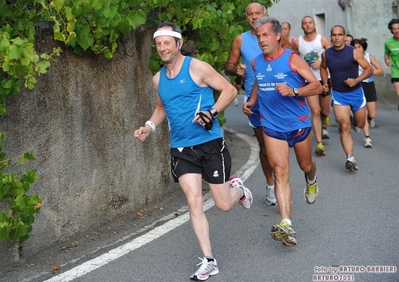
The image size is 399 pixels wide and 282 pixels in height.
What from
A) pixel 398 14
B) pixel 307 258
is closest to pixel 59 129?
pixel 307 258

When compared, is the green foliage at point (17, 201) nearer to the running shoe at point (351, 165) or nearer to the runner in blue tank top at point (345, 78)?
the running shoe at point (351, 165)

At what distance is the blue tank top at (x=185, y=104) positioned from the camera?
6.85 meters

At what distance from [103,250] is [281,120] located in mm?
1880

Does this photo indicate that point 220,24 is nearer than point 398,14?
Yes

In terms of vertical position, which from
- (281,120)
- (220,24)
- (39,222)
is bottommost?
(39,222)

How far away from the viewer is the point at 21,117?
7172 mm

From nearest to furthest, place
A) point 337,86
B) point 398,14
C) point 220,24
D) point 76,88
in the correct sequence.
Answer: point 76,88 < point 220,24 < point 337,86 < point 398,14

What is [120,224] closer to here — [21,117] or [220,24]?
[21,117]

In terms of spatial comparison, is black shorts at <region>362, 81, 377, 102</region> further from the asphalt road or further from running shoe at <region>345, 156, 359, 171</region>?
the asphalt road

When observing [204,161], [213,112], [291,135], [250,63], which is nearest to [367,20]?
[250,63]

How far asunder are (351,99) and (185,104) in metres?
5.30

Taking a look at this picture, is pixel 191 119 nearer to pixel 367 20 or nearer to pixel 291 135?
pixel 291 135

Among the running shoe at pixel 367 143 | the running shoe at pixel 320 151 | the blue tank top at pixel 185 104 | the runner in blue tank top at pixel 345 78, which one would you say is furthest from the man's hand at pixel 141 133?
A: the running shoe at pixel 367 143

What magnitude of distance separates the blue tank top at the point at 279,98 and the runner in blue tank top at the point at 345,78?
12.1 feet
